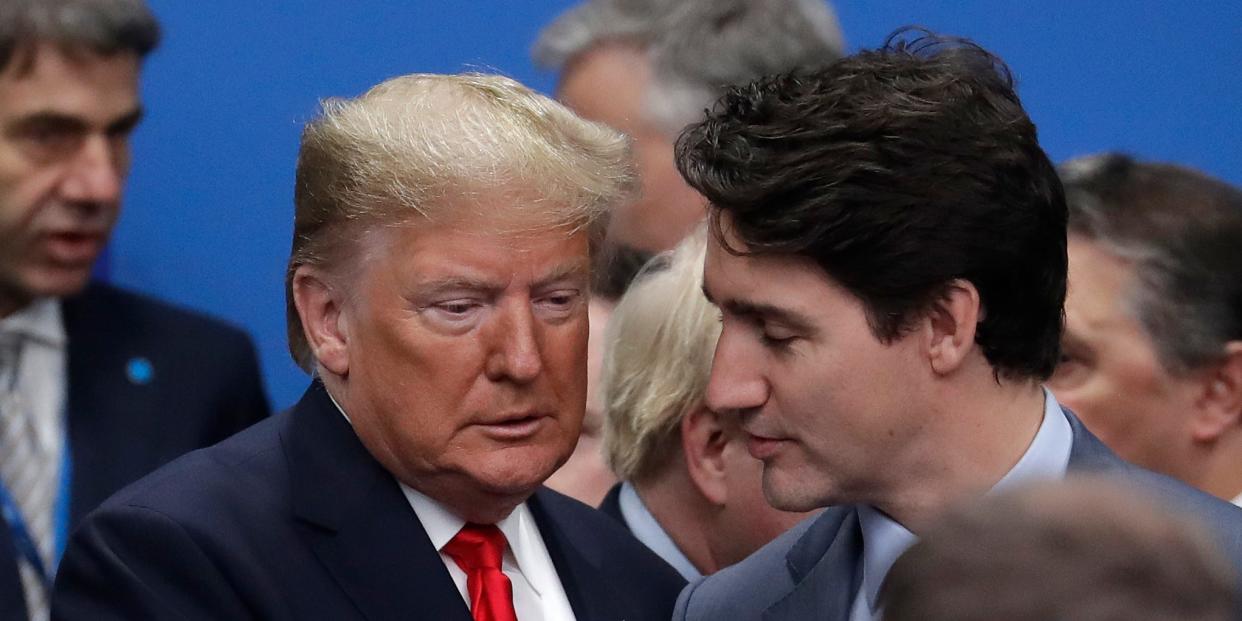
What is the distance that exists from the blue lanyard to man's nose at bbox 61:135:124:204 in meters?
0.50

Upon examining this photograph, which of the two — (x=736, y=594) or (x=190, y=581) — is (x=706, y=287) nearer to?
(x=736, y=594)

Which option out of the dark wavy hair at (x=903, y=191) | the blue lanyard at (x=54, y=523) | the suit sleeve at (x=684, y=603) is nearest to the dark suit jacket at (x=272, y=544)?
the suit sleeve at (x=684, y=603)

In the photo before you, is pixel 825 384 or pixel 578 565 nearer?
pixel 825 384

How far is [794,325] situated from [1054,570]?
1.16m

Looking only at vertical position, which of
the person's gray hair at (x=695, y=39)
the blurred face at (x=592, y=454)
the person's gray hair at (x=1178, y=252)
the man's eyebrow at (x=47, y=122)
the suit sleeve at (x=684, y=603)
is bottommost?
the suit sleeve at (x=684, y=603)

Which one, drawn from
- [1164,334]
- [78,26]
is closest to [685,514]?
[1164,334]

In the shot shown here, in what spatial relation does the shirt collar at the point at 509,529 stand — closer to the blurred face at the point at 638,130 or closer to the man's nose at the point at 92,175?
the blurred face at the point at 638,130

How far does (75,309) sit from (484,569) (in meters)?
1.48

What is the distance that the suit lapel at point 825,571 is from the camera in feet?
9.03

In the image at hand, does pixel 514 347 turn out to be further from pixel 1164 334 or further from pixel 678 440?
pixel 1164 334

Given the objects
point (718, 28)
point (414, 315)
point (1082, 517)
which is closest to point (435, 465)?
point (414, 315)

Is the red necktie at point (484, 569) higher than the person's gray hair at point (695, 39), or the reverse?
the person's gray hair at point (695, 39)

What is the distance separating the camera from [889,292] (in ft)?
8.39

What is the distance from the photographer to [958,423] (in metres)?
2.59
